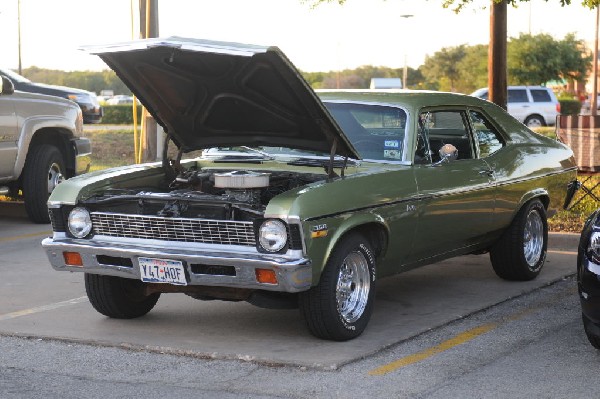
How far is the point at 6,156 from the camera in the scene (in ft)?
40.4

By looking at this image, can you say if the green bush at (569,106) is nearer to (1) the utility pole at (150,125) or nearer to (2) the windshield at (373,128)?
(1) the utility pole at (150,125)

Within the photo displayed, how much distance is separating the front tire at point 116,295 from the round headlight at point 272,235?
1.38 metres

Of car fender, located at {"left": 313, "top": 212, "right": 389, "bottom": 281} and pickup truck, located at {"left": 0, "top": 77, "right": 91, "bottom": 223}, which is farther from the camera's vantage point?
pickup truck, located at {"left": 0, "top": 77, "right": 91, "bottom": 223}

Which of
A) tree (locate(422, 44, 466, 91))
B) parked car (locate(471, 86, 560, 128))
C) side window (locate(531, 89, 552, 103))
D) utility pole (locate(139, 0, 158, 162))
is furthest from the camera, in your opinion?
tree (locate(422, 44, 466, 91))

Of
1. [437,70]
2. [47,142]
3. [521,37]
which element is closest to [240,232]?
[47,142]

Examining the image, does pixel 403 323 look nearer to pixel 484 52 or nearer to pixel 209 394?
pixel 209 394

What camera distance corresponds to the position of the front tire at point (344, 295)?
22.2ft

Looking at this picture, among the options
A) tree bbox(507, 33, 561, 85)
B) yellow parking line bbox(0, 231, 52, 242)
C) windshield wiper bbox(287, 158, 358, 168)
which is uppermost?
tree bbox(507, 33, 561, 85)

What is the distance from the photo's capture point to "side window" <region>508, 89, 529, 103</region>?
3734cm

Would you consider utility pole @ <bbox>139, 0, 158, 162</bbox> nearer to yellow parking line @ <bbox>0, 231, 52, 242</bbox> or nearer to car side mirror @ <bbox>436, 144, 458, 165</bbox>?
yellow parking line @ <bbox>0, 231, 52, 242</bbox>

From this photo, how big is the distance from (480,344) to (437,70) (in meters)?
82.0

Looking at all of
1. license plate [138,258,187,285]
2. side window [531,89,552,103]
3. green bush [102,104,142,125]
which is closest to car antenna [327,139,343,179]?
license plate [138,258,187,285]

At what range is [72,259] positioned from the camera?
716cm

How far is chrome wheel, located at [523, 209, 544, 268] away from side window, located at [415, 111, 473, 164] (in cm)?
95
